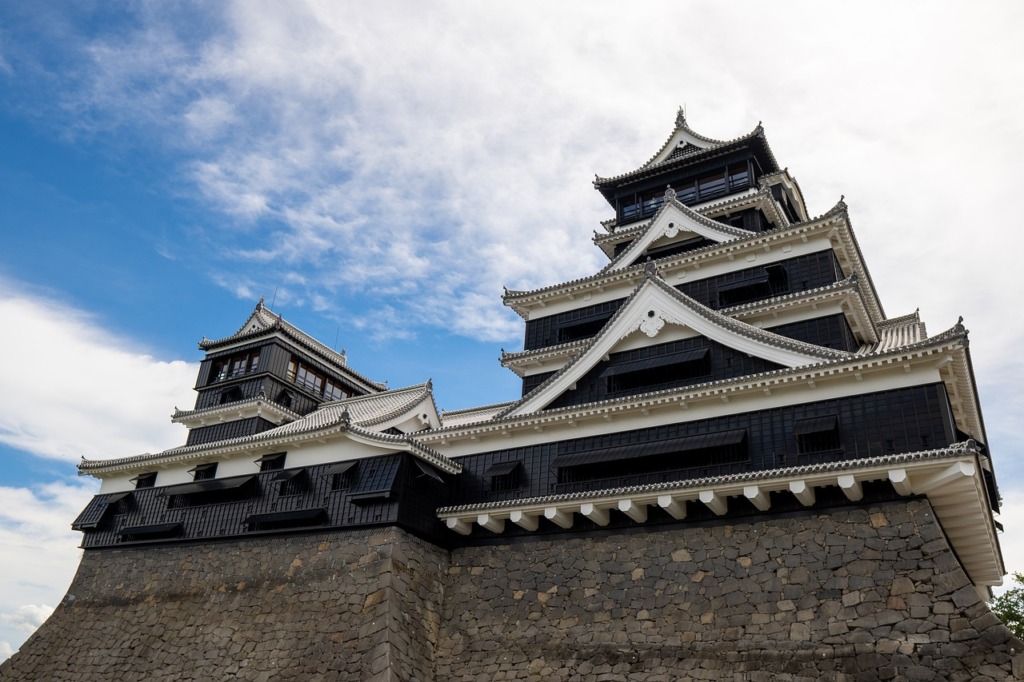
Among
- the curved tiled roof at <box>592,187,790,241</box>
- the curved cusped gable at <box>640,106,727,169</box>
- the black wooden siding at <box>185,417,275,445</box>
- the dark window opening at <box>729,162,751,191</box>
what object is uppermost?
the curved cusped gable at <box>640,106,727,169</box>

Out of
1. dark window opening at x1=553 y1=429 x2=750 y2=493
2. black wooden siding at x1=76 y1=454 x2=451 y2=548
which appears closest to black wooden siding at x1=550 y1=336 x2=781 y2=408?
dark window opening at x1=553 y1=429 x2=750 y2=493

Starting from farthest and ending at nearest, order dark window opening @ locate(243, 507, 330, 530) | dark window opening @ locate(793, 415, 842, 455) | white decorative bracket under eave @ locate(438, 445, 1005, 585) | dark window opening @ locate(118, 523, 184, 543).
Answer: dark window opening @ locate(118, 523, 184, 543)
dark window opening @ locate(243, 507, 330, 530)
dark window opening @ locate(793, 415, 842, 455)
white decorative bracket under eave @ locate(438, 445, 1005, 585)

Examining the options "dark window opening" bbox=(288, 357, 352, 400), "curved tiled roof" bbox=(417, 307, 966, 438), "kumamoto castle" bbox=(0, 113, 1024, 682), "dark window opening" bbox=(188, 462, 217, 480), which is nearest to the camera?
"kumamoto castle" bbox=(0, 113, 1024, 682)

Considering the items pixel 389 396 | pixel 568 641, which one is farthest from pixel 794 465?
pixel 389 396

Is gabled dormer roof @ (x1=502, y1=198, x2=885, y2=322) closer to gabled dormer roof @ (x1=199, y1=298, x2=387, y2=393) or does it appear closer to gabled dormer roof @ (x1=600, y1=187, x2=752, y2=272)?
gabled dormer roof @ (x1=600, y1=187, x2=752, y2=272)

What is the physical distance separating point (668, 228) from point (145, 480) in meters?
19.8

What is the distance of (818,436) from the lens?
53.7 feet

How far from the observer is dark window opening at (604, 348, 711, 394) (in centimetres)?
1930

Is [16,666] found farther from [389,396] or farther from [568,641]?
[568,641]

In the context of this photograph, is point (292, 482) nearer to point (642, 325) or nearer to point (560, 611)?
point (560, 611)

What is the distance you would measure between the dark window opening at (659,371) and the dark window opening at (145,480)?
16.1 meters

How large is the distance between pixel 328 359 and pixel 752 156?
19034 mm

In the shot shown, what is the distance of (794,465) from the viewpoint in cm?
1639

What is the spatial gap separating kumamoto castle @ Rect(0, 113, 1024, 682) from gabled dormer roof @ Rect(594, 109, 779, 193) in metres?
0.16
